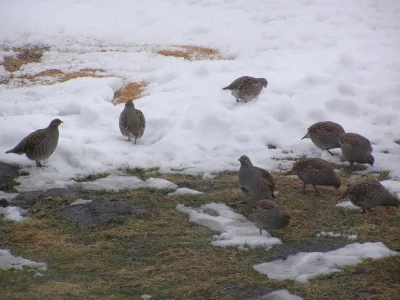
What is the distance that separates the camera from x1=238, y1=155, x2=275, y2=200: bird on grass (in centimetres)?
743

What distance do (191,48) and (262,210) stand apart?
12.3 metres

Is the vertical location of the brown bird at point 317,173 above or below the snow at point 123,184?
above

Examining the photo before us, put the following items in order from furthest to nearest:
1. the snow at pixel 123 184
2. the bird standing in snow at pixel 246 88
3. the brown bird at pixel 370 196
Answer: the bird standing in snow at pixel 246 88 → the snow at pixel 123 184 → the brown bird at pixel 370 196

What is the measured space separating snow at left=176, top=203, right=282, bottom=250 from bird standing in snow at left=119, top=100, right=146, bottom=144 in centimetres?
322

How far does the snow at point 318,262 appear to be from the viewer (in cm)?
549

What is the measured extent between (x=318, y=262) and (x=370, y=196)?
5.91 feet

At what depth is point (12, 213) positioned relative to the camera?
7.13m

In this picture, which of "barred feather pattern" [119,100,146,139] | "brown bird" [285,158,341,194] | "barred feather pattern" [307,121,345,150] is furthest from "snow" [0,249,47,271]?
"barred feather pattern" [307,121,345,150]

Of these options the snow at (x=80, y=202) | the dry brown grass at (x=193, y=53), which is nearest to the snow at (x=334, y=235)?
the snow at (x=80, y=202)

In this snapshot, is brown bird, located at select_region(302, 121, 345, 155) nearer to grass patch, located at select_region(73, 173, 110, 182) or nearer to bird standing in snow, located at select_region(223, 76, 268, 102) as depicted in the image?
bird standing in snow, located at select_region(223, 76, 268, 102)

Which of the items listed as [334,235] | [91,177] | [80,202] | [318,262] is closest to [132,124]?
[91,177]

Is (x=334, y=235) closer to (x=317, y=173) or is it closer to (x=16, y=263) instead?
(x=317, y=173)

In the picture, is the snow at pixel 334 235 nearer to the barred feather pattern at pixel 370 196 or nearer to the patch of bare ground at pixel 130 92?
the barred feather pattern at pixel 370 196

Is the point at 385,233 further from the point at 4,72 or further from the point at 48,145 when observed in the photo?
the point at 4,72
